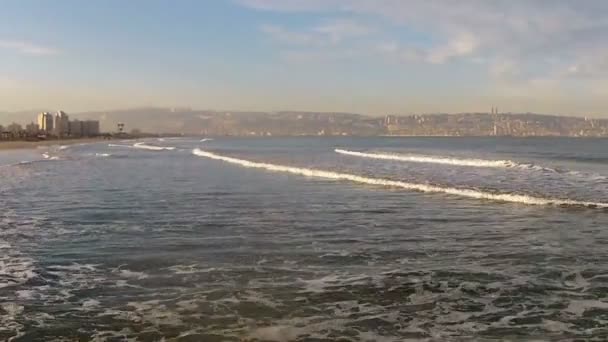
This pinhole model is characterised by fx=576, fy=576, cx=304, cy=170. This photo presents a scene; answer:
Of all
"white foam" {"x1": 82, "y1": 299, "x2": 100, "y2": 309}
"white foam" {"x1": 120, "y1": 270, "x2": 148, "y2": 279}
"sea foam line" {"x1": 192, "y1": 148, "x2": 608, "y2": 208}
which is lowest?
"white foam" {"x1": 82, "y1": 299, "x2": 100, "y2": 309}

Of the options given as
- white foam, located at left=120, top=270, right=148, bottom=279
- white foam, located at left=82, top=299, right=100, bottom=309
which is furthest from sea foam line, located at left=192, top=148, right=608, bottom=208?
white foam, located at left=82, top=299, right=100, bottom=309

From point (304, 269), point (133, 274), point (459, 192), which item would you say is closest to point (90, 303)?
point (133, 274)

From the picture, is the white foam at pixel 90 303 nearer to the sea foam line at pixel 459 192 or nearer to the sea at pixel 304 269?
the sea at pixel 304 269

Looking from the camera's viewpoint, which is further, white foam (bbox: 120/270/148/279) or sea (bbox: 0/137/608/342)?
white foam (bbox: 120/270/148/279)

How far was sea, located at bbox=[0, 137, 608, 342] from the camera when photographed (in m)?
6.61

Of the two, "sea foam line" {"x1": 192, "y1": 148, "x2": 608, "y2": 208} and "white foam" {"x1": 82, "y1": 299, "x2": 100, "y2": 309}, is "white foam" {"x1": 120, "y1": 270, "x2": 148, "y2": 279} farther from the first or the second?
"sea foam line" {"x1": 192, "y1": 148, "x2": 608, "y2": 208}

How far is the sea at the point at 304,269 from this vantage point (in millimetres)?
6613

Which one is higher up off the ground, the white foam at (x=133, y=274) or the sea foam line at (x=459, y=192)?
the sea foam line at (x=459, y=192)

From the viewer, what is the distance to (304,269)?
937cm

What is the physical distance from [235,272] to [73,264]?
289 centimetres

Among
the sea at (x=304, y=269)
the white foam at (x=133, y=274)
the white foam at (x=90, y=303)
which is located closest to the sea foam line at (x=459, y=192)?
the sea at (x=304, y=269)

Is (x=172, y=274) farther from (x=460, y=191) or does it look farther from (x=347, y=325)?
(x=460, y=191)

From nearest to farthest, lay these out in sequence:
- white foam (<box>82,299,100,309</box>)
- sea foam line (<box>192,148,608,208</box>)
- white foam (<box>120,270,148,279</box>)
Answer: white foam (<box>82,299,100,309</box>) → white foam (<box>120,270,148,279</box>) → sea foam line (<box>192,148,608,208</box>)

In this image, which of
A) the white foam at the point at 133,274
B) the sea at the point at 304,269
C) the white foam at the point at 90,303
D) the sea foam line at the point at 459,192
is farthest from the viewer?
the sea foam line at the point at 459,192
